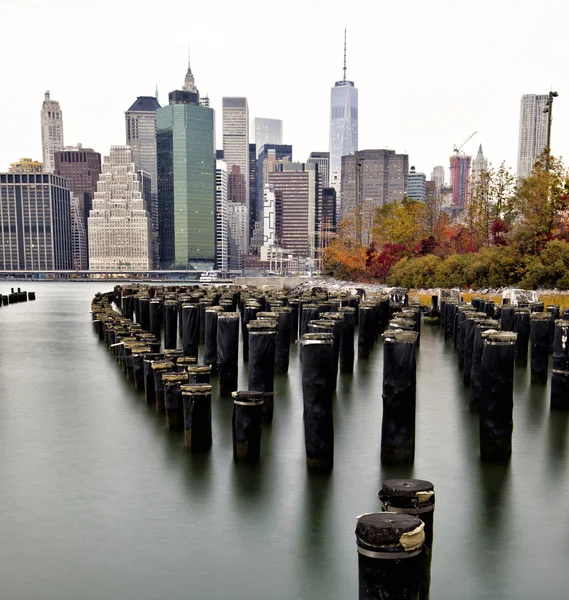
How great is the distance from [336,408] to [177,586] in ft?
24.2

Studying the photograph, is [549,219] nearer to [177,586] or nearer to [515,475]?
[515,475]

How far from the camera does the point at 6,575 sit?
248 inches

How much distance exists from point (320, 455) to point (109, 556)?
3437 mm

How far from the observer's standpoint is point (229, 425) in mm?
11609

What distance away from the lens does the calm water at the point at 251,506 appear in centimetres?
623

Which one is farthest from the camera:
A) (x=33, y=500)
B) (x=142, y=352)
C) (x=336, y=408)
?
(x=142, y=352)

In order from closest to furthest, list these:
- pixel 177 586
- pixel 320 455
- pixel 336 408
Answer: pixel 177 586 < pixel 320 455 < pixel 336 408

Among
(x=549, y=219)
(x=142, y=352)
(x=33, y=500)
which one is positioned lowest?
(x=33, y=500)

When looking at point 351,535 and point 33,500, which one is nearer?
Result: point 351,535

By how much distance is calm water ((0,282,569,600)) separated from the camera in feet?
20.4

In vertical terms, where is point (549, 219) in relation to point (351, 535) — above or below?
above

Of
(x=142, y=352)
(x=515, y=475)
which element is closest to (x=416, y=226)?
(x=142, y=352)

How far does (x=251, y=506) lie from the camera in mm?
8000

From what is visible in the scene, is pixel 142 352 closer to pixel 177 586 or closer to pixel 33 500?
pixel 33 500
